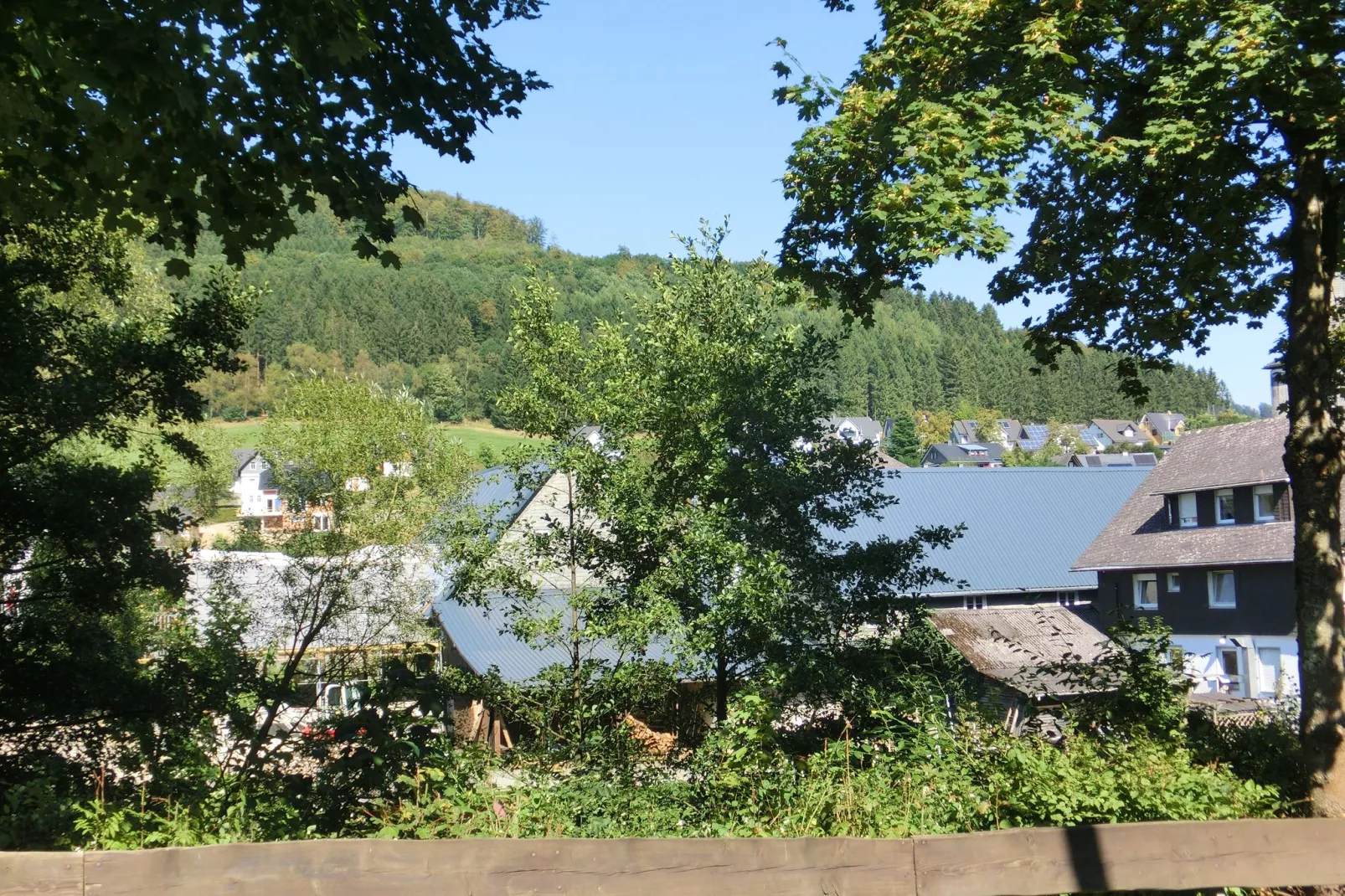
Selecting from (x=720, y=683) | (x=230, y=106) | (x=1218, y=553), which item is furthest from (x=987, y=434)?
(x=230, y=106)

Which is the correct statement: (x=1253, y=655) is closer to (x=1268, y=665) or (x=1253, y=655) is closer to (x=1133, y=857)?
(x=1268, y=665)

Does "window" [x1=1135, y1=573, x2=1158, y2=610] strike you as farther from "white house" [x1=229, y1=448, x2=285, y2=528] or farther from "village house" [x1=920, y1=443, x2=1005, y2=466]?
"village house" [x1=920, y1=443, x2=1005, y2=466]

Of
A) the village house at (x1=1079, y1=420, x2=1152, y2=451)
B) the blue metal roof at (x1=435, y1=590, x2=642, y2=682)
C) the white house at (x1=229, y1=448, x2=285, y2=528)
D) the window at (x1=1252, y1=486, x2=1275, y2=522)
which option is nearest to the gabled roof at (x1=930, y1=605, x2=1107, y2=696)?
Answer: the blue metal roof at (x1=435, y1=590, x2=642, y2=682)

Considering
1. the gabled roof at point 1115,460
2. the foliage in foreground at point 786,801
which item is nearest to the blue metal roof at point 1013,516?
the foliage in foreground at point 786,801

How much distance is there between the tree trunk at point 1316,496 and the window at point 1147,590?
34394 mm

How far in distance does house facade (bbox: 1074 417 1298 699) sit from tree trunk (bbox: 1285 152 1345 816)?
27.1 metres

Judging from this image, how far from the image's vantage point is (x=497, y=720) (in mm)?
14328

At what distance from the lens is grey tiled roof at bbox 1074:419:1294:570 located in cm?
3581

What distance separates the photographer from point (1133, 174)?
8.68 m

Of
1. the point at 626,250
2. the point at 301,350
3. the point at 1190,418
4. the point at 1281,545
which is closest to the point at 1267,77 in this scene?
the point at 1281,545

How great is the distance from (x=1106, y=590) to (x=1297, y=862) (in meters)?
39.6

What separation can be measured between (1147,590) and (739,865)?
40459mm

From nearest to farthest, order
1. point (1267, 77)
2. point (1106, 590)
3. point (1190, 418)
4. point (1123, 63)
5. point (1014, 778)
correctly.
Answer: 1. point (1014, 778)
2. point (1267, 77)
3. point (1123, 63)
4. point (1106, 590)
5. point (1190, 418)

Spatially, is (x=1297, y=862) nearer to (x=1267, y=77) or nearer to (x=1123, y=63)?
(x=1267, y=77)
